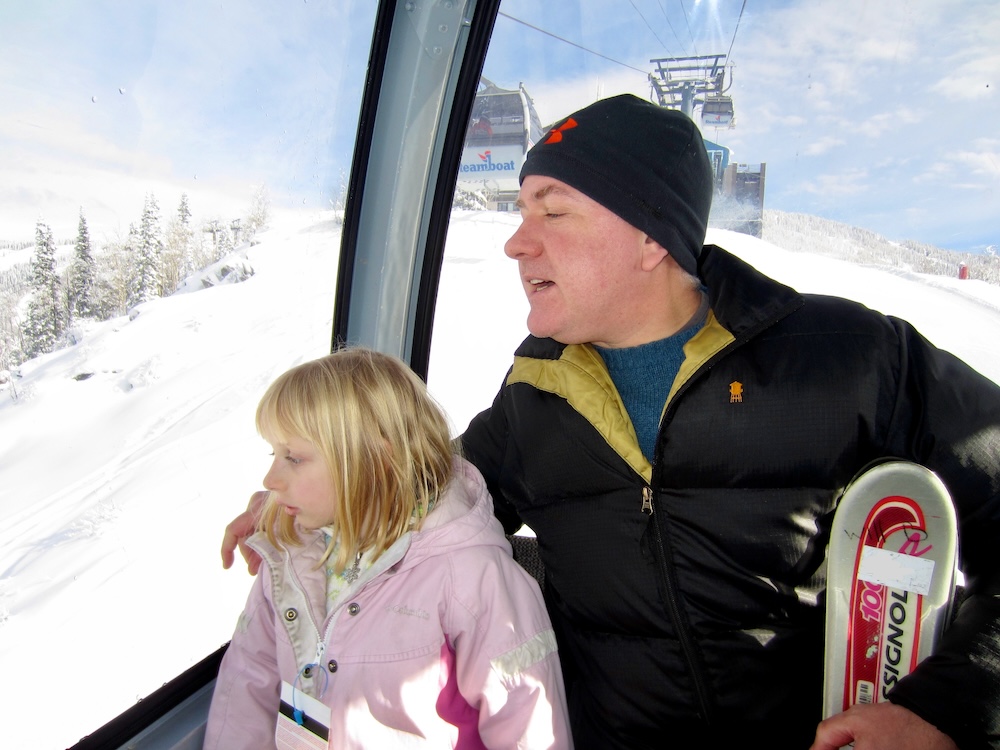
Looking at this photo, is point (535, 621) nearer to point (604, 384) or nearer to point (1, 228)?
point (604, 384)

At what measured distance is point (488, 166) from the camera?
2422 millimetres

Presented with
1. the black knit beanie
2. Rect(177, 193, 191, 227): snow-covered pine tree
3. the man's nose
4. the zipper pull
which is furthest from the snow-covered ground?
the zipper pull

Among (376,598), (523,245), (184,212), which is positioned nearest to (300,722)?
(376,598)

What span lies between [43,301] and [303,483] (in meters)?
0.72

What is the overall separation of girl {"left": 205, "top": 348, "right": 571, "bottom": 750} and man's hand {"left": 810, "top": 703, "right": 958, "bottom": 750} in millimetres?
519

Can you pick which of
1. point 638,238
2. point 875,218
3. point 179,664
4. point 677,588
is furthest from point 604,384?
point 179,664

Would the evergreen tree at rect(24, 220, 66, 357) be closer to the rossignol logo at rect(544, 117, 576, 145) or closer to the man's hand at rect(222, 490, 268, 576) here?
the man's hand at rect(222, 490, 268, 576)

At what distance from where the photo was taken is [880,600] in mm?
1324

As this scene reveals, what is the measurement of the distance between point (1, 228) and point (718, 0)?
194 cm

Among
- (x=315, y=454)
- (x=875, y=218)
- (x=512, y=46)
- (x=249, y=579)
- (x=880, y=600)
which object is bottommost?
(x=249, y=579)

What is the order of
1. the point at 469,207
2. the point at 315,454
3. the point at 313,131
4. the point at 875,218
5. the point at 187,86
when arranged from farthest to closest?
the point at 469,207 < the point at 313,131 < the point at 875,218 < the point at 187,86 < the point at 315,454

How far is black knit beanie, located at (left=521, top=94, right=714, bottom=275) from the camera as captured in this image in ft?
4.88

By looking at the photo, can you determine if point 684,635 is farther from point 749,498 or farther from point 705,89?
point 705,89

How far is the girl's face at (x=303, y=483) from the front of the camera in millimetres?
1435
